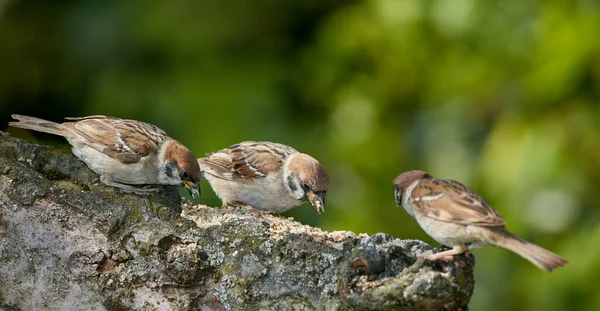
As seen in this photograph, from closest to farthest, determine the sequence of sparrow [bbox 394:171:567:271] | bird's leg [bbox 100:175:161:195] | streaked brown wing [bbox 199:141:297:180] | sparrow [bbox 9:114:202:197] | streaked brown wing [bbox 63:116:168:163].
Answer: sparrow [bbox 394:171:567:271]
bird's leg [bbox 100:175:161:195]
sparrow [bbox 9:114:202:197]
streaked brown wing [bbox 63:116:168:163]
streaked brown wing [bbox 199:141:297:180]

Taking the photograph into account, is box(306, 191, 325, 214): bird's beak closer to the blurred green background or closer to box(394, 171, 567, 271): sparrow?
box(394, 171, 567, 271): sparrow

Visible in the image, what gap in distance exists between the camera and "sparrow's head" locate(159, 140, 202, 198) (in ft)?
13.4

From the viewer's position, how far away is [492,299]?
5.89 meters

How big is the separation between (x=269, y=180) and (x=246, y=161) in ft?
0.70

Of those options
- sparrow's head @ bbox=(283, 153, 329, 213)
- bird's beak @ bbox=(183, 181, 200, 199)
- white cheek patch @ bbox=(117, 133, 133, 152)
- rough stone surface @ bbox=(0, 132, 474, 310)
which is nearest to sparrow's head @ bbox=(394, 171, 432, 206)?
rough stone surface @ bbox=(0, 132, 474, 310)

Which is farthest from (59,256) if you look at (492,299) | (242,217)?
(492,299)

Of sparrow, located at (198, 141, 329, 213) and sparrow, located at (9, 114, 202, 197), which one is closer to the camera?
sparrow, located at (9, 114, 202, 197)

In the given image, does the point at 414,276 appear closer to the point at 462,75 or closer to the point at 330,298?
the point at 330,298

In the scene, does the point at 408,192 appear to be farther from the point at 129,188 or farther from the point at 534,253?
the point at 129,188

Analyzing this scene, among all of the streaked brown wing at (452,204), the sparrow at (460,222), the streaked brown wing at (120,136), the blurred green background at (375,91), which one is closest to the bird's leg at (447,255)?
the sparrow at (460,222)

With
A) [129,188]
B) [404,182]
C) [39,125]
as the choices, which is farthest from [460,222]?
[39,125]

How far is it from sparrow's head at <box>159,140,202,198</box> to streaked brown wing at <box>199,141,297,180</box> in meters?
0.50

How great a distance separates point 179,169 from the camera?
416cm

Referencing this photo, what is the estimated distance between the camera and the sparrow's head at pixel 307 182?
4.57 m
